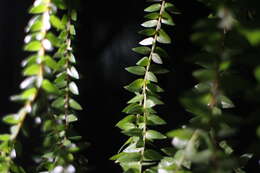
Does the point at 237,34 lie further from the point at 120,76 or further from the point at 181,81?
the point at 120,76

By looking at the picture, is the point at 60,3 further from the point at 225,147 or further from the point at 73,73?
the point at 225,147

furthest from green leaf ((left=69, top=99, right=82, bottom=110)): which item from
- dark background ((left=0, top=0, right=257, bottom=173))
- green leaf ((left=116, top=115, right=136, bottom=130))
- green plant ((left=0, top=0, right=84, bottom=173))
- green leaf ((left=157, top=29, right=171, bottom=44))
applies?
dark background ((left=0, top=0, right=257, bottom=173))

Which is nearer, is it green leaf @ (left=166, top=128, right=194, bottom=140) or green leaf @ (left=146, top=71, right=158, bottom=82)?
green leaf @ (left=166, top=128, right=194, bottom=140)

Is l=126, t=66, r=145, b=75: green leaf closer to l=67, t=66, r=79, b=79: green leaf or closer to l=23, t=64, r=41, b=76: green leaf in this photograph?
l=67, t=66, r=79, b=79: green leaf

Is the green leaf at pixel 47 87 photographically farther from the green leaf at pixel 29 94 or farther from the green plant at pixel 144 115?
the green plant at pixel 144 115

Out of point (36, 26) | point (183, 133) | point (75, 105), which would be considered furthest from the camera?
point (75, 105)

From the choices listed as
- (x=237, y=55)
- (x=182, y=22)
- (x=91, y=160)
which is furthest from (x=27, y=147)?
(x=237, y=55)

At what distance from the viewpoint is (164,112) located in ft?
4.05

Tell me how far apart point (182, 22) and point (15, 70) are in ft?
2.61

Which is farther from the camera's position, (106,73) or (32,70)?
(106,73)

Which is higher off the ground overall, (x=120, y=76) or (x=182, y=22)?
(x=182, y=22)

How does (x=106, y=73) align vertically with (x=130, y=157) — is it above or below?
above

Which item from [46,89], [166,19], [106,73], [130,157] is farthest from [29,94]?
[106,73]

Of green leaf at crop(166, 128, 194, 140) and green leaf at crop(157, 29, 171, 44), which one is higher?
green leaf at crop(157, 29, 171, 44)
